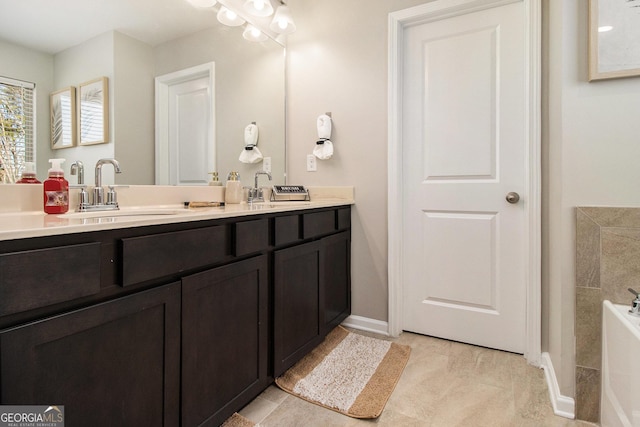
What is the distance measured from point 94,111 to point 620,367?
215 centimetres

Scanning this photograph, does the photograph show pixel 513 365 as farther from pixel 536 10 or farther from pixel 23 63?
pixel 23 63

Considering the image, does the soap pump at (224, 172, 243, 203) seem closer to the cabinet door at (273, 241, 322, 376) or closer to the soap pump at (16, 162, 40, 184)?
the cabinet door at (273, 241, 322, 376)

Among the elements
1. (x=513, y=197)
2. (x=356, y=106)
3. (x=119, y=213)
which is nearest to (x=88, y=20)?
(x=119, y=213)

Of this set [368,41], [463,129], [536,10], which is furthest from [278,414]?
[536,10]

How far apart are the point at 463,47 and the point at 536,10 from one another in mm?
368

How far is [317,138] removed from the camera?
2.27 meters

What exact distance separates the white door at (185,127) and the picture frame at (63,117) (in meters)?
0.37

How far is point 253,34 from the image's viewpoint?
6.94 feet

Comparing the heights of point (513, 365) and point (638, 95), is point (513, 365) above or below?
below

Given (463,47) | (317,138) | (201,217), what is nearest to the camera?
(201,217)

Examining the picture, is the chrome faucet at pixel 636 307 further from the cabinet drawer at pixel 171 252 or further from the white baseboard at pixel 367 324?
the cabinet drawer at pixel 171 252

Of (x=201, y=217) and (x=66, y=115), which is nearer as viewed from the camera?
(x=201, y=217)

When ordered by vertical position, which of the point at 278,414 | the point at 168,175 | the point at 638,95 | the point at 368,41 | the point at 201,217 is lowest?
the point at 278,414

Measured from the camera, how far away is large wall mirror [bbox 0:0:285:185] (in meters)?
1.17
